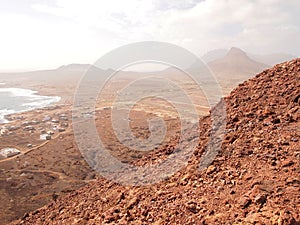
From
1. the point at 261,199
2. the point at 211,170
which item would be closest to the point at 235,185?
the point at 261,199

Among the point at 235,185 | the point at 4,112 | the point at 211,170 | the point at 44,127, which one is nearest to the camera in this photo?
the point at 235,185

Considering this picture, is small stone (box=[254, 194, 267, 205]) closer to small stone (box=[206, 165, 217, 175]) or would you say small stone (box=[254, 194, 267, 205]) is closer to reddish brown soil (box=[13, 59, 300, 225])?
reddish brown soil (box=[13, 59, 300, 225])

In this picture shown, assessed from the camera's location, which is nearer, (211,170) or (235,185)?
(235,185)

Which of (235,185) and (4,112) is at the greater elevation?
(235,185)

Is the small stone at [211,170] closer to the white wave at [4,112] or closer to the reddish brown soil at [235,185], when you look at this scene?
the reddish brown soil at [235,185]

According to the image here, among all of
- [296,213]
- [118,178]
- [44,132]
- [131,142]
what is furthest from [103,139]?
[296,213]

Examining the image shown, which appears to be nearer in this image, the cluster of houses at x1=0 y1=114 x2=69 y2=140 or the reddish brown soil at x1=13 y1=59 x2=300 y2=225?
the reddish brown soil at x1=13 y1=59 x2=300 y2=225

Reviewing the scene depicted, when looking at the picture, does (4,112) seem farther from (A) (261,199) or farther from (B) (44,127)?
(A) (261,199)

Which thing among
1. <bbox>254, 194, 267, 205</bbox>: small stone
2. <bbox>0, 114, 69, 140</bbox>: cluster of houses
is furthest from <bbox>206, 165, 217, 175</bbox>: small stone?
<bbox>0, 114, 69, 140</bbox>: cluster of houses
